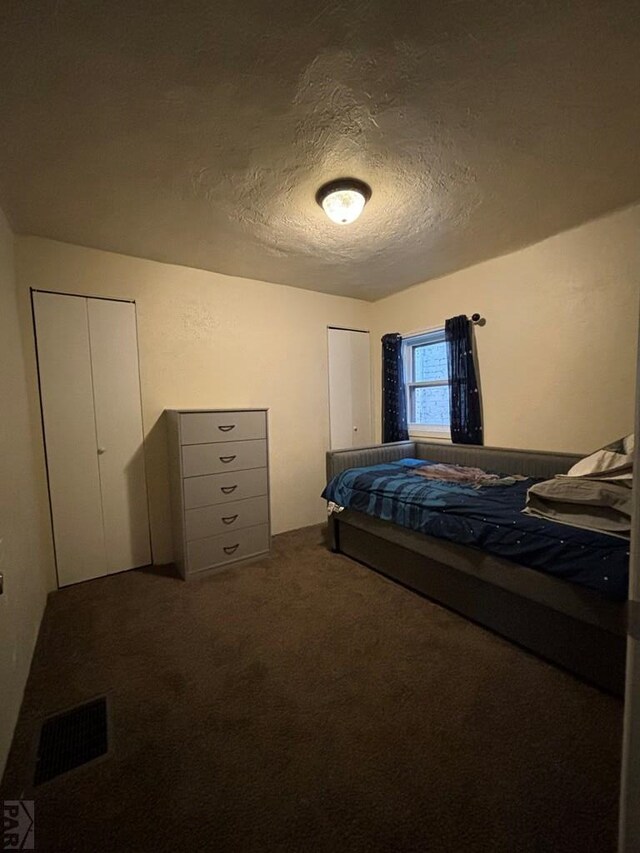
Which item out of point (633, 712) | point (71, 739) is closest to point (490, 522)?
point (633, 712)

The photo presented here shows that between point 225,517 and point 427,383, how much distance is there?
236cm

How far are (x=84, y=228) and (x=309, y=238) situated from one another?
55.7 inches

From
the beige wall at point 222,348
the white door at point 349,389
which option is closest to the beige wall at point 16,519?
the beige wall at point 222,348

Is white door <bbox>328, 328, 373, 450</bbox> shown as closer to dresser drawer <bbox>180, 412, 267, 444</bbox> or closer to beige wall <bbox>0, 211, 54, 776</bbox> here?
dresser drawer <bbox>180, 412, 267, 444</bbox>

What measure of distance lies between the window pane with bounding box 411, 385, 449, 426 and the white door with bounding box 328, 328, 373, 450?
546 mm

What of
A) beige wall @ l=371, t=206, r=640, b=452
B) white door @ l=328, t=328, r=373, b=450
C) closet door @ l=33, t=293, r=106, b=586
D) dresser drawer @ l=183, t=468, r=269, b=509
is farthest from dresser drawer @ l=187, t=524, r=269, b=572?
beige wall @ l=371, t=206, r=640, b=452

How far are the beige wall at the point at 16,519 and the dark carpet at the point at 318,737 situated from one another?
6.0 inches

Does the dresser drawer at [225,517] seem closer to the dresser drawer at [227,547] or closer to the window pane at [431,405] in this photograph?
the dresser drawer at [227,547]

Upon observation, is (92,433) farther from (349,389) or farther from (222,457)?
(349,389)

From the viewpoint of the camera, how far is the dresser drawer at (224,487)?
2365mm

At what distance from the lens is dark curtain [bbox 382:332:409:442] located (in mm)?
3633

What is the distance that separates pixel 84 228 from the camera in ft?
6.90

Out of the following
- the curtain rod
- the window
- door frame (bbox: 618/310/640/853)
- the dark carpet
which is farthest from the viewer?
the window

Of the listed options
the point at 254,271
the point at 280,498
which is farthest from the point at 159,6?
the point at 280,498
